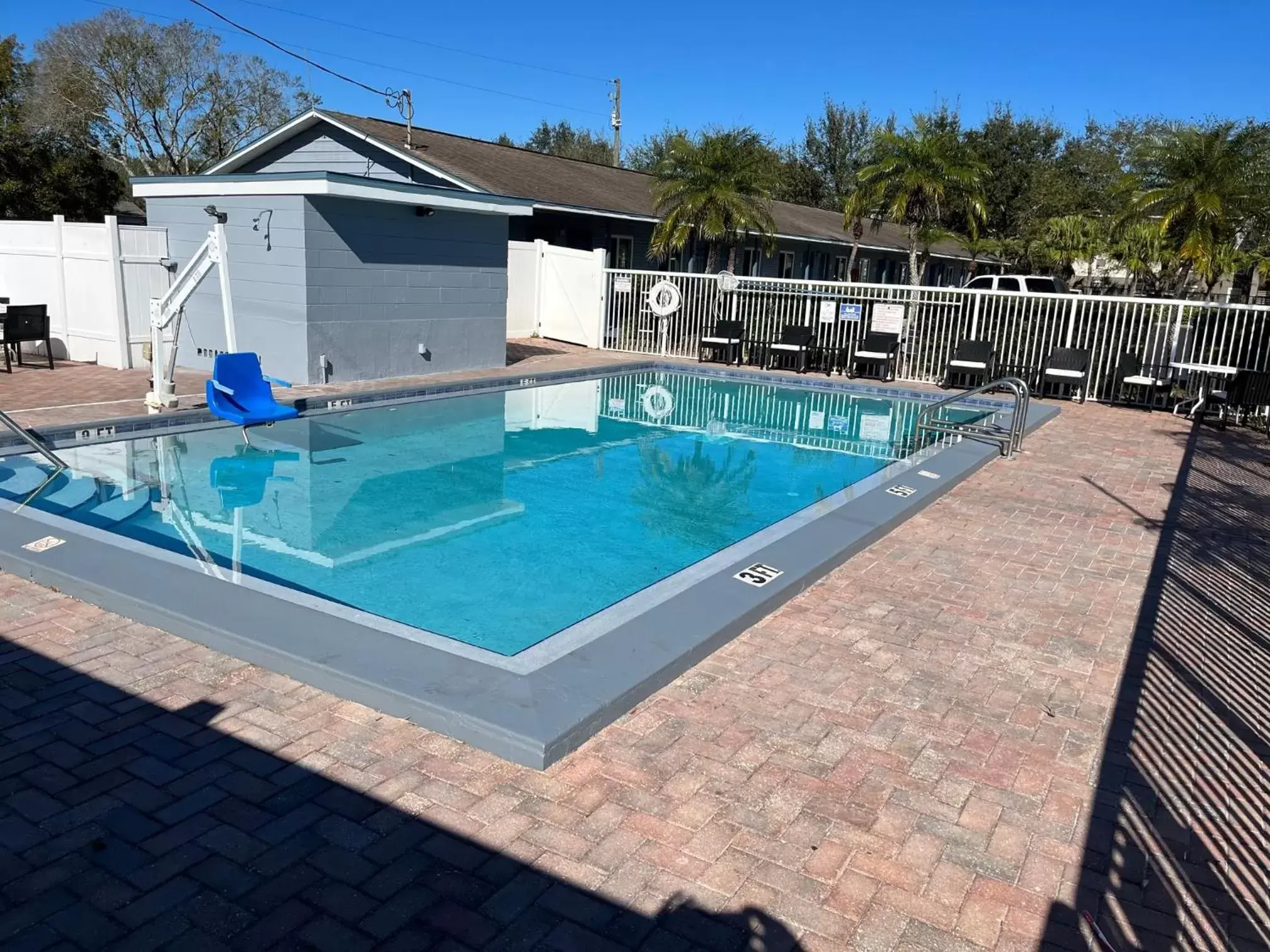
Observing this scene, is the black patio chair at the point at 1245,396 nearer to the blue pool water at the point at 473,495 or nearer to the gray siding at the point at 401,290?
the blue pool water at the point at 473,495

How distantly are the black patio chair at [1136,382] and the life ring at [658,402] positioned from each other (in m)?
7.03

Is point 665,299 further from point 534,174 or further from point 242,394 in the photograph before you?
point 242,394

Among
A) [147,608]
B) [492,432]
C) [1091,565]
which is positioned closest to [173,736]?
Result: [147,608]

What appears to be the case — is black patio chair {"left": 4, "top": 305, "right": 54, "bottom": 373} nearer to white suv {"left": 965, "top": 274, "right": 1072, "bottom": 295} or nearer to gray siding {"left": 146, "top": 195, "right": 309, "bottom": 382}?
gray siding {"left": 146, "top": 195, "right": 309, "bottom": 382}

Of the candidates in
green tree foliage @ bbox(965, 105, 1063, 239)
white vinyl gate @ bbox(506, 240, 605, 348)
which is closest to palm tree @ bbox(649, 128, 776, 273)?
white vinyl gate @ bbox(506, 240, 605, 348)

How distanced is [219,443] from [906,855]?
334 inches

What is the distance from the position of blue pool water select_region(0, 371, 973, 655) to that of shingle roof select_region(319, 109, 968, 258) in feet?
25.4

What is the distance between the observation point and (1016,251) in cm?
3359

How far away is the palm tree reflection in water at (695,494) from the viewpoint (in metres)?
7.46

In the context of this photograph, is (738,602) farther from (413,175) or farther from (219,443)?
(413,175)

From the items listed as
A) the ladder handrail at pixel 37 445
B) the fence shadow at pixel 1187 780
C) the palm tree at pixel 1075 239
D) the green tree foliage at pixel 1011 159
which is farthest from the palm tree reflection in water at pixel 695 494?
the green tree foliage at pixel 1011 159

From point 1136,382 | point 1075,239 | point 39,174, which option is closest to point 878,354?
point 1136,382

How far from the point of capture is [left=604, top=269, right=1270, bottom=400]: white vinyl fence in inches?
551

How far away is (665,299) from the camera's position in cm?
1819
